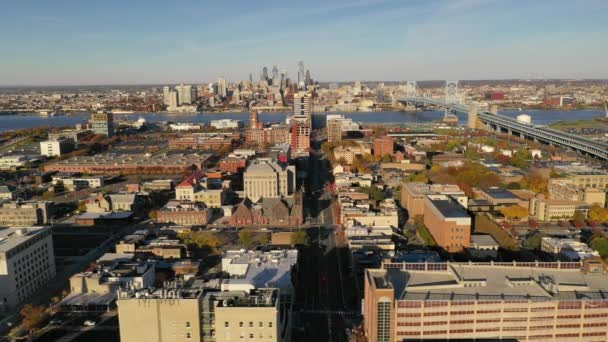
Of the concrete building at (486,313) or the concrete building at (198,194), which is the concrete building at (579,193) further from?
the concrete building at (198,194)

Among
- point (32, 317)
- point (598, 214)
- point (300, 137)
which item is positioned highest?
point (300, 137)

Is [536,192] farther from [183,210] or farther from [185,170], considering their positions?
[185,170]

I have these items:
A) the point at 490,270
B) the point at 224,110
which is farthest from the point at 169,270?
the point at 224,110

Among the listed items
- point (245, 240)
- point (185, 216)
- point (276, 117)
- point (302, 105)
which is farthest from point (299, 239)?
point (276, 117)

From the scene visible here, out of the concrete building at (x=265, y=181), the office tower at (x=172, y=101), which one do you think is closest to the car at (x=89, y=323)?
the concrete building at (x=265, y=181)

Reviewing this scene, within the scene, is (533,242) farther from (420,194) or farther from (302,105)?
(302,105)
